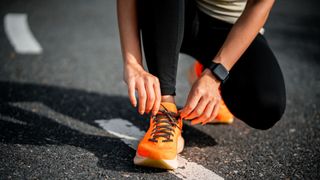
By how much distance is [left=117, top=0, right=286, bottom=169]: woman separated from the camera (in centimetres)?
178

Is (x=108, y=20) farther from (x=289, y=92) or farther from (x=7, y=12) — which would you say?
(x=289, y=92)

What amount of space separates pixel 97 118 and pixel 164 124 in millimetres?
736

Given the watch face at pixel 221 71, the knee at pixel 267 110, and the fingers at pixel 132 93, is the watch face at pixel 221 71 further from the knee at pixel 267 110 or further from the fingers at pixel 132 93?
the fingers at pixel 132 93

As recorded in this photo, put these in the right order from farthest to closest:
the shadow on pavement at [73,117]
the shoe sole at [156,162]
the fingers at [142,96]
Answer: the shadow on pavement at [73,117] → the shoe sole at [156,162] → the fingers at [142,96]

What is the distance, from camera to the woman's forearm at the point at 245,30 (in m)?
1.81

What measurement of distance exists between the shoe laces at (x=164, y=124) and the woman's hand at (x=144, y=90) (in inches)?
4.5

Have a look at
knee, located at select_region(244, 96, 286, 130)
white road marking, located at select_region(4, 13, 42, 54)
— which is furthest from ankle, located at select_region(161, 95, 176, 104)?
white road marking, located at select_region(4, 13, 42, 54)

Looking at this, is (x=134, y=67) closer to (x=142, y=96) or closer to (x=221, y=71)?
(x=142, y=96)

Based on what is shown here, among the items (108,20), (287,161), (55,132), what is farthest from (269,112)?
(108,20)

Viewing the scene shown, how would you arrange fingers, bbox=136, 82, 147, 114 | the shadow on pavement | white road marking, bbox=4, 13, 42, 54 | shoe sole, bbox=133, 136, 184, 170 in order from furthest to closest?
white road marking, bbox=4, 13, 42, 54, the shadow on pavement, shoe sole, bbox=133, 136, 184, 170, fingers, bbox=136, 82, 147, 114

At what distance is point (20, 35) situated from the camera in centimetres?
405

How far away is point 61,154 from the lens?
77.4 inches

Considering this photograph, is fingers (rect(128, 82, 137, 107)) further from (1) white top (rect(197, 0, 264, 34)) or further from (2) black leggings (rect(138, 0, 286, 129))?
(1) white top (rect(197, 0, 264, 34))

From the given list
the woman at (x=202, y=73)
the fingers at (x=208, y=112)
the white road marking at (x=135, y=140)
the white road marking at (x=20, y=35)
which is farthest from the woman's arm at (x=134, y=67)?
the white road marking at (x=20, y=35)
